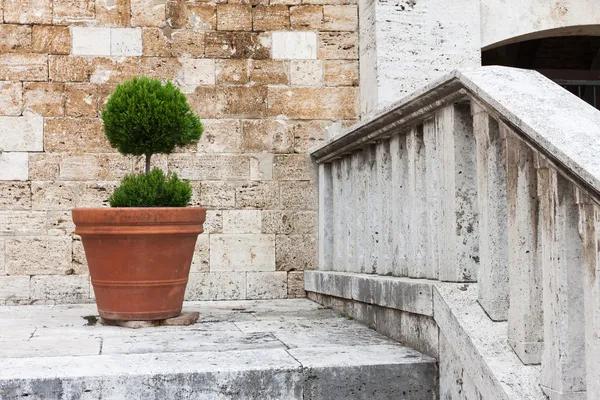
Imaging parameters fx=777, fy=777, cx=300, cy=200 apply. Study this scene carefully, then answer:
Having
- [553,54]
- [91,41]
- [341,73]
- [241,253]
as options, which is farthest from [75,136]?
[553,54]

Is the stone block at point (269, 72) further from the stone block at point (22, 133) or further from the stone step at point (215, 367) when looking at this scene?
the stone step at point (215, 367)

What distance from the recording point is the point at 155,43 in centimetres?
516

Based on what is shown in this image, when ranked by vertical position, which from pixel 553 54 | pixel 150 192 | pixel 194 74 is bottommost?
pixel 150 192

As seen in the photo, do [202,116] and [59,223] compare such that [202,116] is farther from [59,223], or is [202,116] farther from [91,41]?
[59,223]

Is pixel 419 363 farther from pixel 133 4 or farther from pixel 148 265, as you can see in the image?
pixel 133 4

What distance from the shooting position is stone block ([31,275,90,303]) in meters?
4.95

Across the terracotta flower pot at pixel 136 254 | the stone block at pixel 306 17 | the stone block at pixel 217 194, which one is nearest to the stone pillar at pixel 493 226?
the terracotta flower pot at pixel 136 254

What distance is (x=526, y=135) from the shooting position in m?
1.95

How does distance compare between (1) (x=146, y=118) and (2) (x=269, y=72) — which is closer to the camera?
(1) (x=146, y=118)

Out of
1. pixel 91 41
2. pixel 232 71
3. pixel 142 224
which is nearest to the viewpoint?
pixel 142 224

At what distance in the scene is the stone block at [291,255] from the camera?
5207mm

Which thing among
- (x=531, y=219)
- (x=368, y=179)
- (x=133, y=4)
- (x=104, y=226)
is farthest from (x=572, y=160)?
(x=133, y=4)

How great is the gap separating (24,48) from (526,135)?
3.98m

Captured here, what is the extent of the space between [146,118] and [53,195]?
Result: 160 centimetres
